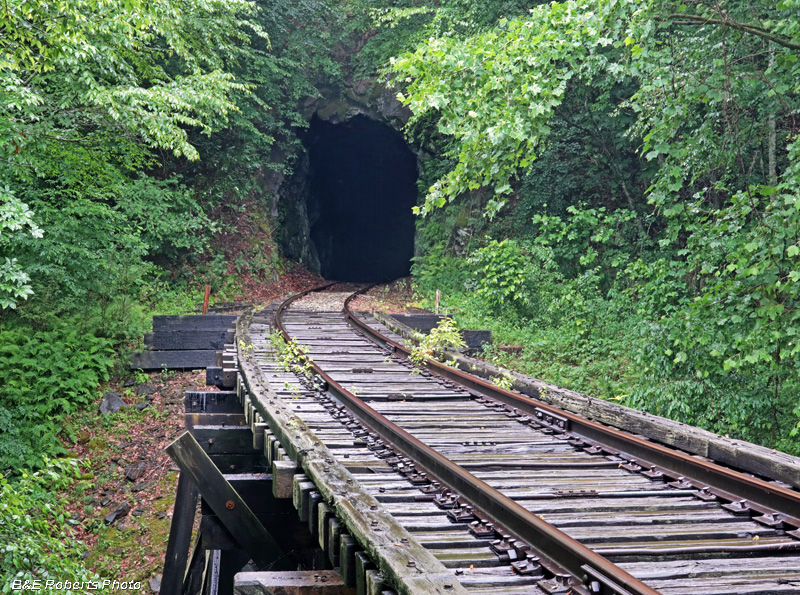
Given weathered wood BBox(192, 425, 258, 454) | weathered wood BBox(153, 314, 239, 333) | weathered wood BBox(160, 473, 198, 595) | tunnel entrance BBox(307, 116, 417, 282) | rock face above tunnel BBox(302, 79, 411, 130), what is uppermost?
rock face above tunnel BBox(302, 79, 411, 130)

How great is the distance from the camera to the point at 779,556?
10.4ft

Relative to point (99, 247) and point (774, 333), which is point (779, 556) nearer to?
point (774, 333)

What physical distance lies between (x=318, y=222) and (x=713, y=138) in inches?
1092

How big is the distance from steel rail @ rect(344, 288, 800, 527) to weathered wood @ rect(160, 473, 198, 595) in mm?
3645

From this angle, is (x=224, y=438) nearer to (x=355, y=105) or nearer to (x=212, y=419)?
(x=212, y=419)

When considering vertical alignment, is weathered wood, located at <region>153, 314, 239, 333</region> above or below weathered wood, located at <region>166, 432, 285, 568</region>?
Answer: above

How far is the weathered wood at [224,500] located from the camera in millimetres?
5059

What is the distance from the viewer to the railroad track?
2.91 metres

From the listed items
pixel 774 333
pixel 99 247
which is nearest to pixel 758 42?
pixel 774 333

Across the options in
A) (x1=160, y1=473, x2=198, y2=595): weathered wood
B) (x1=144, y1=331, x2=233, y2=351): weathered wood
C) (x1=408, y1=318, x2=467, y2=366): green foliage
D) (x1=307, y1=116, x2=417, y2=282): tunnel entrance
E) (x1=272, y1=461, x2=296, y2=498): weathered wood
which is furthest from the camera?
(x1=307, y1=116, x2=417, y2=282): tunnel entrance

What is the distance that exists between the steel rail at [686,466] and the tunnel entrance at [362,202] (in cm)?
2425

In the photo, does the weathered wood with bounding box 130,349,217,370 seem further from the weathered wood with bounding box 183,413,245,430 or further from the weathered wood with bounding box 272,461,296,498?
the weathered wood with bounding box 272,461,296,498

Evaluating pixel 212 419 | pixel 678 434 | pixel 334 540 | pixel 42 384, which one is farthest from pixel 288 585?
pixel 42 384

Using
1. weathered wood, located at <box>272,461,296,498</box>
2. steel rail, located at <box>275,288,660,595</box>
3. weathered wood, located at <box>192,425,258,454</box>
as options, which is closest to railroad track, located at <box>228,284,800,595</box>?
steel rail, located at <box>275,288,660,595</box>
